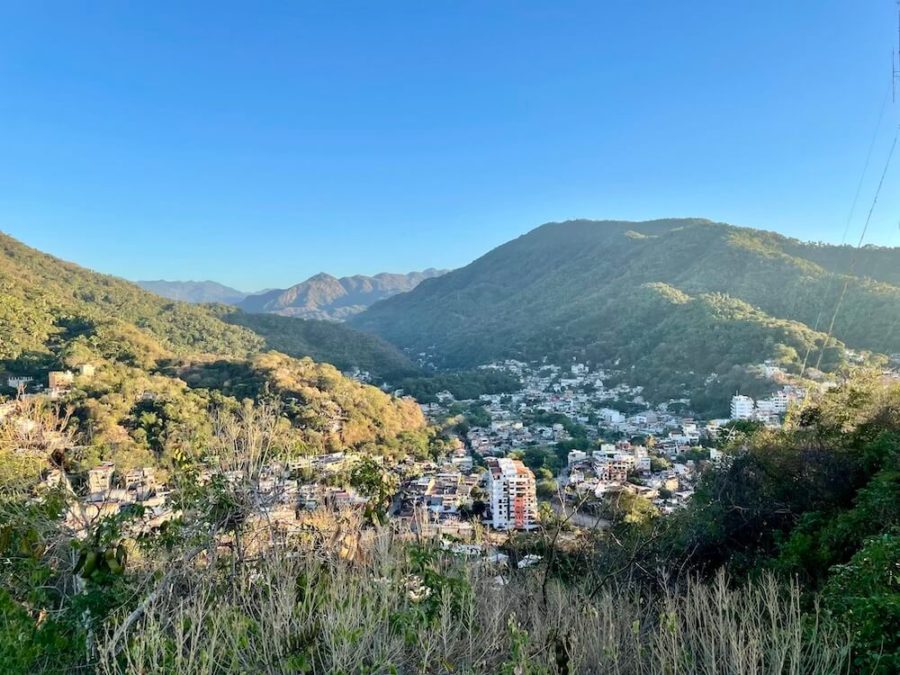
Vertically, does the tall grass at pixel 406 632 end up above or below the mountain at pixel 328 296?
below

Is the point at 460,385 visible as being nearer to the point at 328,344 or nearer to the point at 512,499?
the point at 328,344

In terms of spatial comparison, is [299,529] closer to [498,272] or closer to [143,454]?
[143,454]

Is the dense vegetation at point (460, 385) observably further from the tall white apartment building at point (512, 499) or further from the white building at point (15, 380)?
the tall white apartment building at point (512, 499)

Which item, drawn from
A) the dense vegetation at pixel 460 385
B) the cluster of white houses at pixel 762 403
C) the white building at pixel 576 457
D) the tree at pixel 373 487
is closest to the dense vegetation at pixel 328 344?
the dense vegetation at pixel 460 385

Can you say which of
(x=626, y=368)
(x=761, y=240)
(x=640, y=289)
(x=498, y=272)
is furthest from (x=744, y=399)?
(x=498, y=272)

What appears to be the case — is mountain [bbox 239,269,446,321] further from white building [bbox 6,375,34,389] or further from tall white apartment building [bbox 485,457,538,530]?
tall white apartment building [bbox 485,457,538,530]

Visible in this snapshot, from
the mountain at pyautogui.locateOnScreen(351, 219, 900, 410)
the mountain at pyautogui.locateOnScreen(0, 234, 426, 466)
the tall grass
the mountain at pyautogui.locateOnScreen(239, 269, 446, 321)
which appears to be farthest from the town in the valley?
the mountain at pyautogui.locateOnScreen(239, 269, 446, 321)
